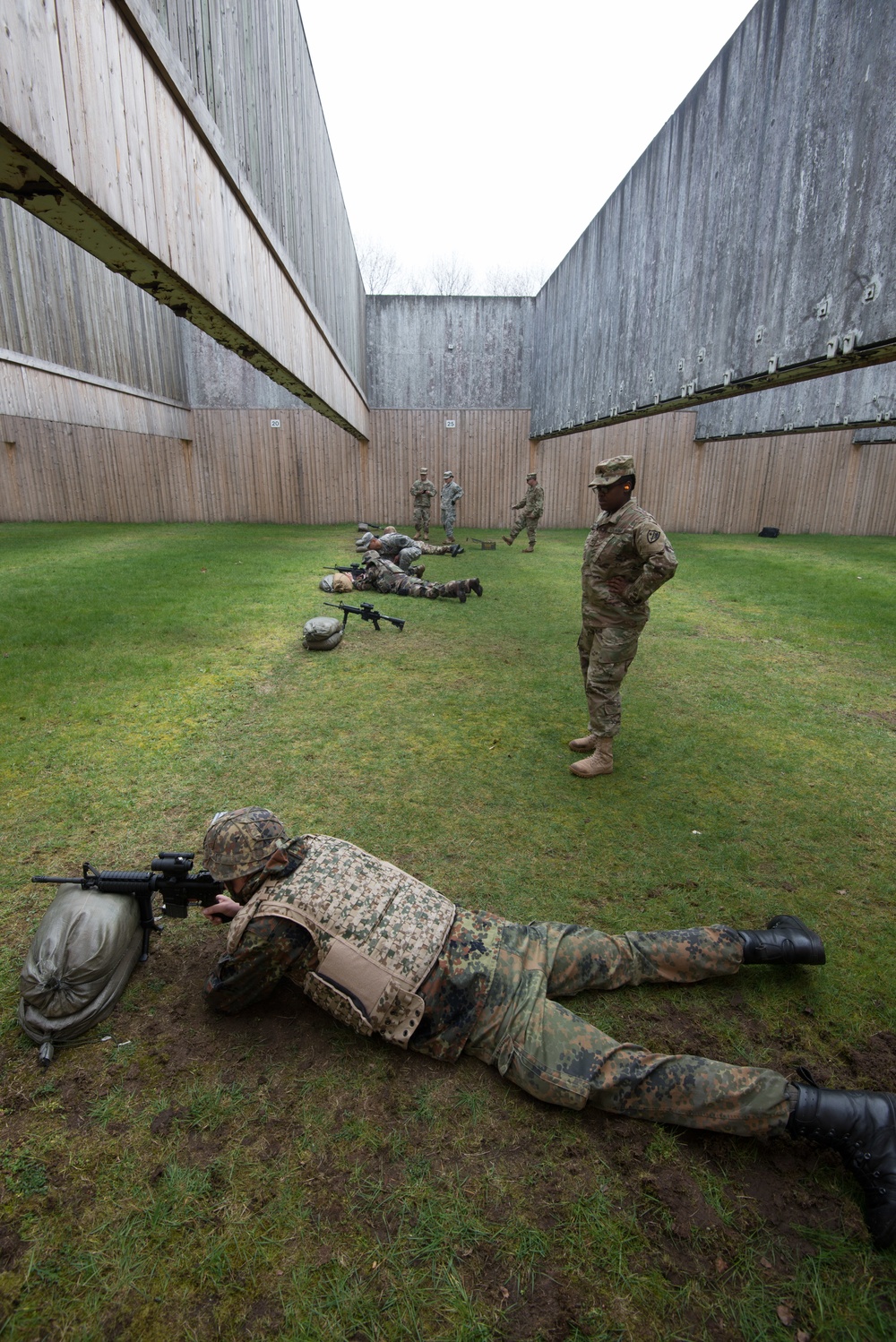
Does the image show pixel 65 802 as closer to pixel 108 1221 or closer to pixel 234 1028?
pixel 234 1028

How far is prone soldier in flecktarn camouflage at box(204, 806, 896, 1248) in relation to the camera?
185 cm

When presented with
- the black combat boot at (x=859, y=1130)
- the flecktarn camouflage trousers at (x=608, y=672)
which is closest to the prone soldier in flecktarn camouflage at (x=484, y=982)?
the black combat boot at (x=859, y=1130)

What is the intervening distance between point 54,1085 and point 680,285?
8453 mm

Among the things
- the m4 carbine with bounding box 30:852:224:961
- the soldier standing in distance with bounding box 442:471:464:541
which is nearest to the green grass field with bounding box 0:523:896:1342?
the m4 carbine with bounding box 30:852:224:961

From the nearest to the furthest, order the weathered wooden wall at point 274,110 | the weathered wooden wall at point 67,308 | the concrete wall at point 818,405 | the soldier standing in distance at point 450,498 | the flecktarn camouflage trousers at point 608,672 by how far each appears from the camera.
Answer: the weathered wooden wall at point 274,110 → the flecktarn camouflage trousers at point 608,672 → the weathered wooden wall at point 67,308 → the concrete wall at point 818,405 → the soldier standing in distance at point 450,498

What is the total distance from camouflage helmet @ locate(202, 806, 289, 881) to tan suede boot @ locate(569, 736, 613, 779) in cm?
254

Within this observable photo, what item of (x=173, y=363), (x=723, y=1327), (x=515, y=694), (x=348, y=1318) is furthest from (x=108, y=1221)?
(x=173, y=363)

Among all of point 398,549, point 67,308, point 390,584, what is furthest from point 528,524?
point 67,308

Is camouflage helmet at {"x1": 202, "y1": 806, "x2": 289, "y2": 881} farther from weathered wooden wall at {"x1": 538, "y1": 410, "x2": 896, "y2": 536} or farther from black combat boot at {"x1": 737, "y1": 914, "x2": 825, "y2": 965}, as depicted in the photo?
weathered wooden wall at {"x1": 538, "y1": 410, "x2": 896, "y2": 536}

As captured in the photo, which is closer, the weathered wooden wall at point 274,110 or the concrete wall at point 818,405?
the weathered wooden wall at point 274,110

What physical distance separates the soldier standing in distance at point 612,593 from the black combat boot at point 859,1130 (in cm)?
252

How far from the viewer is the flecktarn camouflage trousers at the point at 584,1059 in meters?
1.87

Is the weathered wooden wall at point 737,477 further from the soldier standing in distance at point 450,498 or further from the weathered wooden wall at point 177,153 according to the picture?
the weathered wooden wall at point 177,153

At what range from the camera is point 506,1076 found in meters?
2.08
